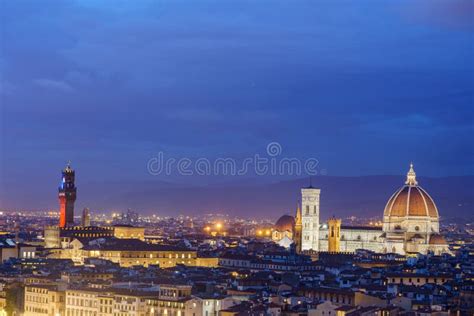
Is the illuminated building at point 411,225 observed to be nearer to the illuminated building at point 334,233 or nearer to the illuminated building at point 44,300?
the illuminated building at point 334,233

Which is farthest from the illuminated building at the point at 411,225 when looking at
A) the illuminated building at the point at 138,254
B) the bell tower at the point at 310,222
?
the illuminated building at the point at 138,254

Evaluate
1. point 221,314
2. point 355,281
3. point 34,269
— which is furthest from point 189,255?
point 221,314

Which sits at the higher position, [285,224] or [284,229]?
[285,224]

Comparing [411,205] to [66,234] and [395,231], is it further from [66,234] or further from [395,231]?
[66,234]

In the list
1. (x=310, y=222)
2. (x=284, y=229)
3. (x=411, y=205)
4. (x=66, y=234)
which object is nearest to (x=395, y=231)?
(x=411, y=205)

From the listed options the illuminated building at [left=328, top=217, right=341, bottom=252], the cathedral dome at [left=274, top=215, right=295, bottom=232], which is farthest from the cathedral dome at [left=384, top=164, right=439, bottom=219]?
the cathedral dome at [left=274, top=215, right=295, bottom=232]

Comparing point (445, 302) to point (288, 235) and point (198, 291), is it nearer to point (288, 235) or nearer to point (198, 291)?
point (198, 291)

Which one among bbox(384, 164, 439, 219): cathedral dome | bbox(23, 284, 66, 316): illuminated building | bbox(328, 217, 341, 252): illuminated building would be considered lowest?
bbox(23, 284, 66, 316): illuminated building

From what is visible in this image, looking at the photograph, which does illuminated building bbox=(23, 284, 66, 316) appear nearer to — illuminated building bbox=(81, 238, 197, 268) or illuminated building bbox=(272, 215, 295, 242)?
illuminated building bbox=(81, 238, 197, 268)
